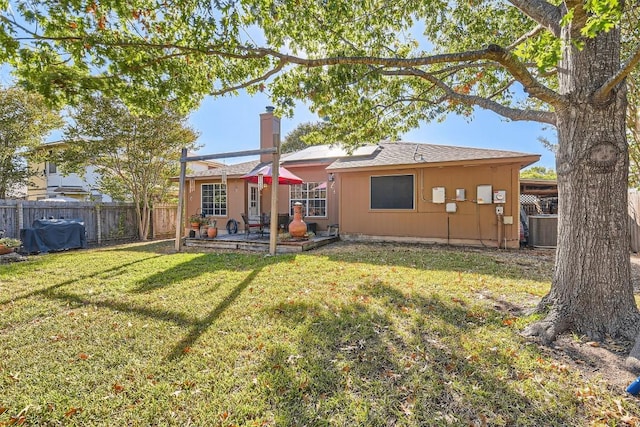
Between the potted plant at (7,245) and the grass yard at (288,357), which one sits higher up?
the potted plant at (7,245)

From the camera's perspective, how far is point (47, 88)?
3.75 metres

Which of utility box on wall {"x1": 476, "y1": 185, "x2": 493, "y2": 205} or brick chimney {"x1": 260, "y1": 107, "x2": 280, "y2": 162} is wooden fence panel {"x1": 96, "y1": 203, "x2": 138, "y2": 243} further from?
utility box on wall {"x1": 476, "y1": 185, "x2": 493, "y2": 205}

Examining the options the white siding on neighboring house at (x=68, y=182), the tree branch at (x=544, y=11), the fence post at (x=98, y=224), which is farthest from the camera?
the white siding on neighboring house at (x=68, y=182)

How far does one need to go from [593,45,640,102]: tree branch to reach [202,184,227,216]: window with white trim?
478 inches

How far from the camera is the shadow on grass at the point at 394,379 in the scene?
1993 mm

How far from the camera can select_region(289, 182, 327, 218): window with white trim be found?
12.0 meters

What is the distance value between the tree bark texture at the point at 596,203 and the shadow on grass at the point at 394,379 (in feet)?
2.76

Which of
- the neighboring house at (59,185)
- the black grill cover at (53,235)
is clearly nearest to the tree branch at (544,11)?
the black grill cover at (53,235)

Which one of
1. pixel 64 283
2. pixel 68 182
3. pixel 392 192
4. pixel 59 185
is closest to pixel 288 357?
pixel 64 283

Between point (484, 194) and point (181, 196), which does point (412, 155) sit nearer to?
point (484, 194)

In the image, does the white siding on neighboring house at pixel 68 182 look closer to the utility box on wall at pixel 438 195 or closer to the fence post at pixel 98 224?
the fence post at pixel 98 224

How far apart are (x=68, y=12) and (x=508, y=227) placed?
1073cm

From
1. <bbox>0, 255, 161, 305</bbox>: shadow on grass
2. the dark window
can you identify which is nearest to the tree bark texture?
the dark window

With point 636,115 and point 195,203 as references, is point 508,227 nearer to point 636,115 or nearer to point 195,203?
point 636,115
